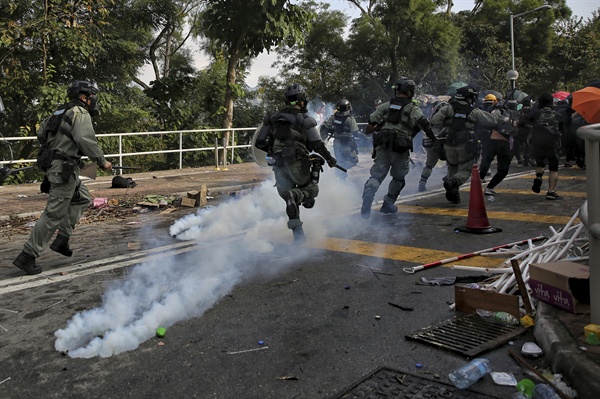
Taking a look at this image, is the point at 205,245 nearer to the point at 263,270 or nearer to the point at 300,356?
the point at 263,270

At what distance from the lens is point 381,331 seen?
3988mm

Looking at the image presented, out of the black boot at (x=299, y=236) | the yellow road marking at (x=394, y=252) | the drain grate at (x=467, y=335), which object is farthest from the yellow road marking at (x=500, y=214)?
the drain grate at (x=467, y=335)

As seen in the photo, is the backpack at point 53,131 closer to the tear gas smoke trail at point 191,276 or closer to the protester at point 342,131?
the tear gas smoke trail at point 191,276

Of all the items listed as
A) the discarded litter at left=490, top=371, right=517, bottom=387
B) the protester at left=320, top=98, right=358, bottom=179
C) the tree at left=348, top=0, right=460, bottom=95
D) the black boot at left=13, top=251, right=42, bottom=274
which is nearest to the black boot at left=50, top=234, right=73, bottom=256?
the black boot at left=13, top=251, right=42, bottom=274

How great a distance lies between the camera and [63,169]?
5.69 meters

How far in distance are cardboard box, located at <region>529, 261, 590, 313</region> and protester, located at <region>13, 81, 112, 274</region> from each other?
13.9 ft

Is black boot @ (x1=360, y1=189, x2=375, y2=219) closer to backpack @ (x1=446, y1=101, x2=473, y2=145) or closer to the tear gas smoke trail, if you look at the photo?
the tear gas smoke trail

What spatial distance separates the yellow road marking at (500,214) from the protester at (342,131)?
1974 millimetres

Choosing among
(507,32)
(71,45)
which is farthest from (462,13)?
(71,45)

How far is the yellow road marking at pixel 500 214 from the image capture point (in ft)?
25.3

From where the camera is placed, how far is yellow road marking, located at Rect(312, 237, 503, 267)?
5660 mm

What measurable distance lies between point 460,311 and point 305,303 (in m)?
1.19

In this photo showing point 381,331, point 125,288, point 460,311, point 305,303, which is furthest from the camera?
point 125,288

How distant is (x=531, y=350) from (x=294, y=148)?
154 inches
